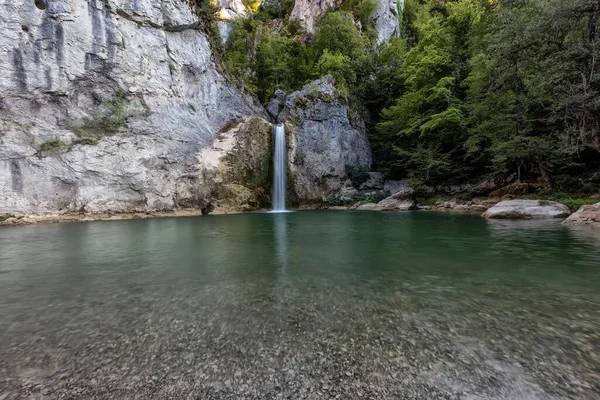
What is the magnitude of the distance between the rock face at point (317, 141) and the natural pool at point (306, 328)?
791 inches

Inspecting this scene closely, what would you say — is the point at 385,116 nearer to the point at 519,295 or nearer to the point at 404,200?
the point at 404,200

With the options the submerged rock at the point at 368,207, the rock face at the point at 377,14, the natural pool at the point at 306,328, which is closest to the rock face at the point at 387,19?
the rock face at the point at 377,14

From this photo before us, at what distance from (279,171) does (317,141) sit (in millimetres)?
4855

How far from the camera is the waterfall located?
23.9m

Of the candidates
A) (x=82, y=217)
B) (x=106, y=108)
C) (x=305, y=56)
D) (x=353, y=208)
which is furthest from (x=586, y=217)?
(x=305, y=56)

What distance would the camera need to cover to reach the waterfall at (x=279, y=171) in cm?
2392

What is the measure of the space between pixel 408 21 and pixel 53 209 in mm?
45191

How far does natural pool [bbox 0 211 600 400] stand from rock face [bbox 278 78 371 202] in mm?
20094

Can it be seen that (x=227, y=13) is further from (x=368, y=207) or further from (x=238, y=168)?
(x=368, y=207)

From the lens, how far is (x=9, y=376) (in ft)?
5.95

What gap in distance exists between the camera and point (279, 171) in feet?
79.4

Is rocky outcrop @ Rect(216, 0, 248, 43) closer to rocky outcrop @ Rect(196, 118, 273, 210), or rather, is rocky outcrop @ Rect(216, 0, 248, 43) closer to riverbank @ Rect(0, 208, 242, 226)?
rocky outcrop @ Rect(196, 118, 273, 210)

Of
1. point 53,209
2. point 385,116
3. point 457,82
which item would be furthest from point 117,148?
point 457,82

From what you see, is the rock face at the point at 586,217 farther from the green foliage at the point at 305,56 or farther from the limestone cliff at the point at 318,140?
the green foliage at the point at 305,56
